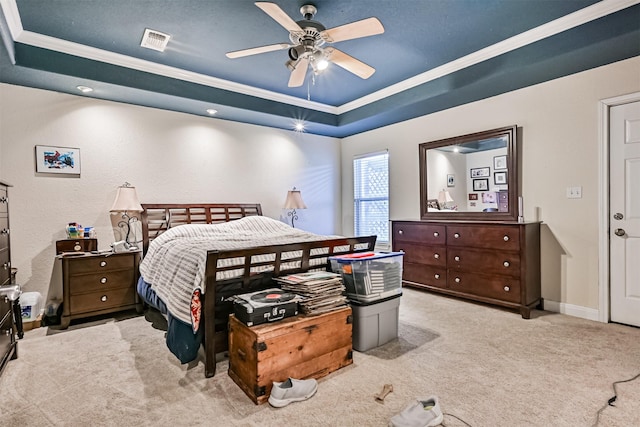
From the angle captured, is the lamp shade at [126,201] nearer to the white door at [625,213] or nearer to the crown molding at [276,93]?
the crown molding at [276,93]

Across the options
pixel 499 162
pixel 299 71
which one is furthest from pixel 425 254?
pixel 299 71

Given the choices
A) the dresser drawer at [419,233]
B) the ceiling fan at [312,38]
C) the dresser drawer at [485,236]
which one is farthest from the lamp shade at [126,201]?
the dresser drawer at [485,236]

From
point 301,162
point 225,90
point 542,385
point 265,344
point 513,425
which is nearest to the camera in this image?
point 513,425

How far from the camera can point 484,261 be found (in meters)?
3.66

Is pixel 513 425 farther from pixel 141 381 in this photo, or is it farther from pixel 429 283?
pixel 429 283

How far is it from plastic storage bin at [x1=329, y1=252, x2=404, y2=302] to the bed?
1.04 ft

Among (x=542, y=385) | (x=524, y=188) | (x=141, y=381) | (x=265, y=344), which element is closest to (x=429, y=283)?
(x=524, y=188)

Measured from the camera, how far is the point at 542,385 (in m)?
2.05

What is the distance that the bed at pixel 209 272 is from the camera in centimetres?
221

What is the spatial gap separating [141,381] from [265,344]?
97cm

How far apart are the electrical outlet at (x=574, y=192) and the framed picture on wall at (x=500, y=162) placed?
0.70 metres

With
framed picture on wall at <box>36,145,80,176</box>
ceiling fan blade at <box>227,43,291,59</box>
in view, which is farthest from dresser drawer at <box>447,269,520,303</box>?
framed picture on wall at <box>36,145,80,176</box>

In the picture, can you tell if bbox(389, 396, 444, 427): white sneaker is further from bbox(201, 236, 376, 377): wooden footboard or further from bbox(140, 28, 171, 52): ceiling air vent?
bbox(140, 28, 171, 52): ceiling air vent

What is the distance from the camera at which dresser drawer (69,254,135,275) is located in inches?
128
